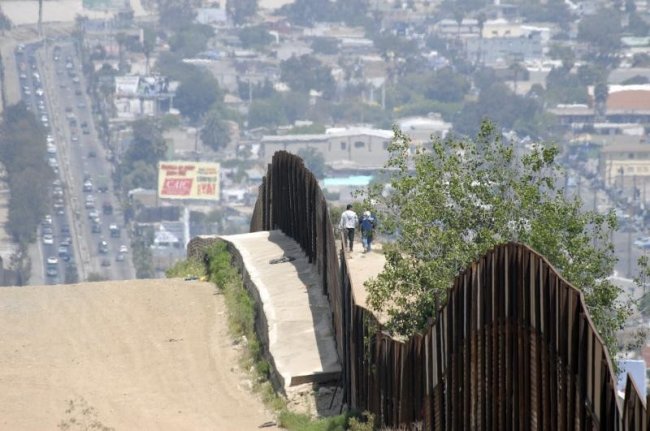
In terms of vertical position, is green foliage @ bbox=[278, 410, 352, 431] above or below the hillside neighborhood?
above

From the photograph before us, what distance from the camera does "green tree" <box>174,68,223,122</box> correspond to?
172000 mm

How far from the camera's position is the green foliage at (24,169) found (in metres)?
130

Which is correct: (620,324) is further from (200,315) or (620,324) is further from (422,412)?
(200,315)

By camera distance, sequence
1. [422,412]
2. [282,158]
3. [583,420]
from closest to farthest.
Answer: [583,420]
[422,412]
[282,158]

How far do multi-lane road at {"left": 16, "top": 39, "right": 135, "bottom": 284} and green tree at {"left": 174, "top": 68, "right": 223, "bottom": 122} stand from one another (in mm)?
8946

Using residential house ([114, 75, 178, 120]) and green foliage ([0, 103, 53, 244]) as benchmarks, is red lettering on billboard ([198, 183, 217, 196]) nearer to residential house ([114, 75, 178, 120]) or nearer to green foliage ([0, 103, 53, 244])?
green foliage ([0, 103, 53, 244])

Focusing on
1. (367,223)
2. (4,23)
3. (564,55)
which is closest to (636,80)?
(564,55)

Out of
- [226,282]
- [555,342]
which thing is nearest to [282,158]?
[226,282]

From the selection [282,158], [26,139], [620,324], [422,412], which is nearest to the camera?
[422,412]

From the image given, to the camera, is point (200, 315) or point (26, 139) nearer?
point (200, 315)

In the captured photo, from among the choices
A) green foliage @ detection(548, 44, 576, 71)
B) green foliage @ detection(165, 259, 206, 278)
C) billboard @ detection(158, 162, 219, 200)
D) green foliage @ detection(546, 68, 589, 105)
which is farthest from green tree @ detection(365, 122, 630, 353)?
green foliage @ detection(548, 44, 576, 71)

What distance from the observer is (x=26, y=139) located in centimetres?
14575

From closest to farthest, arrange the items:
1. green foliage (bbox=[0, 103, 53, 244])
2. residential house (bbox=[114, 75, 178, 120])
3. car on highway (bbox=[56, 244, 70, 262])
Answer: car on highway (bbox=[56, 244, 70, 262]) < green foliage (bbox=[0, 103, 53, 244]) < residential house (bbox=[114, 75, 178, 120])

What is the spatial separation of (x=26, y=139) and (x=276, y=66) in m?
51.6
